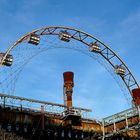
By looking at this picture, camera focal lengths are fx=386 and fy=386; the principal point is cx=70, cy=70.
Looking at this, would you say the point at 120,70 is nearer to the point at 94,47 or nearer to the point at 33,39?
the point at 94,47

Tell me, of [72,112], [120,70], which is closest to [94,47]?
[120,70]

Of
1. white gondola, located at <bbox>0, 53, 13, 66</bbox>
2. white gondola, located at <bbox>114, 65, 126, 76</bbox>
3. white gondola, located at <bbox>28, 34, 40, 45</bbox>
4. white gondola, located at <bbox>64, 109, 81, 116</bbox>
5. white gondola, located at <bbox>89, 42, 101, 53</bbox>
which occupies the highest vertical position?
white gondola, located at <bbox>89, 42, 101, 53</bbox>

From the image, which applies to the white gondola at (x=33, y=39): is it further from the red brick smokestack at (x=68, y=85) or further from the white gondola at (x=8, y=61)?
the red brick smokestack at (x=68, y=85)

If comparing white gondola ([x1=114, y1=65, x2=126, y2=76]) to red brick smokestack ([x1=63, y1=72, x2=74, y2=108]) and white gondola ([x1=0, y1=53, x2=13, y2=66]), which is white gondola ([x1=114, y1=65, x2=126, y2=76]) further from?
white gondola ([x1=0, y1=53, x2=13, y2=66])

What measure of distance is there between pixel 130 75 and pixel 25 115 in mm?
19791

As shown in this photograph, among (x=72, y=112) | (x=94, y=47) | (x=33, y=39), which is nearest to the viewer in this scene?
(x=33, y=39)

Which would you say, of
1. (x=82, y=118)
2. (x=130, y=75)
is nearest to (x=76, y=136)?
(x=82, y=118)

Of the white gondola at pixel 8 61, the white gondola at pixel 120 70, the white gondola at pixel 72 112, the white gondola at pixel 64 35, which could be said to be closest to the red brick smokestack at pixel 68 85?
the white gondola at pixel 72 112

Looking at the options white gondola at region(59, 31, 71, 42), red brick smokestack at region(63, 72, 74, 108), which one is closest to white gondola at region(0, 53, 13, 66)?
white gondola at region(59, 31, 71, 42)

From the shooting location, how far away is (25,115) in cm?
5016

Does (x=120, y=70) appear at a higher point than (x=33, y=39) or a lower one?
lower

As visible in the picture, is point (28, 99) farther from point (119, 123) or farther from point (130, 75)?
point (130, 75)

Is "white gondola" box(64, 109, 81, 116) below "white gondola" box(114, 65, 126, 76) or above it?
below

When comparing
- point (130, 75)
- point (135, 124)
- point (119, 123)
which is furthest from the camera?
point (130, 75)
